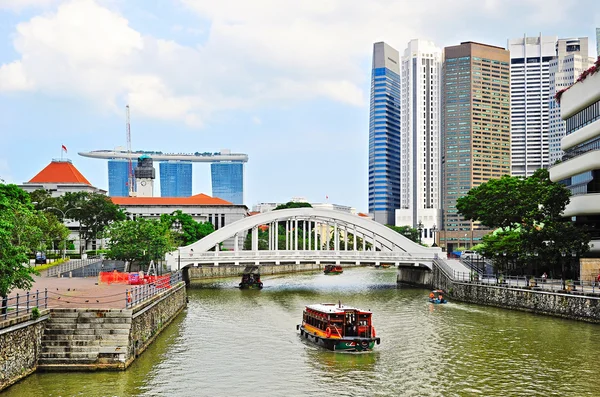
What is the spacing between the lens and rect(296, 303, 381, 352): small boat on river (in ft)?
106

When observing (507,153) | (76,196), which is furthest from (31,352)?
(507,153)

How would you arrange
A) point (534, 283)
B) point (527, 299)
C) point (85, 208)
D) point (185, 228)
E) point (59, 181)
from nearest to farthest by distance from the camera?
point (527, 299), point (534, 283), point (85, 208), point (185, 228), point (59, 181)

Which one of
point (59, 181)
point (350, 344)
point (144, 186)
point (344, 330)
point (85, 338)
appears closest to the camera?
point (85, 338)

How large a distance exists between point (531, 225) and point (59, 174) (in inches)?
3754

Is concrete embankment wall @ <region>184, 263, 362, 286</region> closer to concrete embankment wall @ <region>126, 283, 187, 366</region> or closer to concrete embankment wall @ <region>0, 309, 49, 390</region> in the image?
concrete embankment wall @ <region>126, 283, 187, 366</region>

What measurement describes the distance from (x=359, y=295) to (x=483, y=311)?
636 inches

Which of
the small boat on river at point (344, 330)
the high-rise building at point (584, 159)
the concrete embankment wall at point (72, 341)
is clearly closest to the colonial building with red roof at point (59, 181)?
the high-rise building at point (584, 159)

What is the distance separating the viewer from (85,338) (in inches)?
1027

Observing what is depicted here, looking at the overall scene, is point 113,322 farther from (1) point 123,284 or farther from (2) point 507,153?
(2) point 507,153

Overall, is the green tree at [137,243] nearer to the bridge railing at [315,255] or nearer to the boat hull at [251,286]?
the bridge railing at [315,255]

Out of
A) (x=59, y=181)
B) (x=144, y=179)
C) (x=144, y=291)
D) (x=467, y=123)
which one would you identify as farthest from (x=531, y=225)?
(x=467, y=123)

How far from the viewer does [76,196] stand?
86.1 m

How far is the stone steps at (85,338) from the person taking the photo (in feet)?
83.0

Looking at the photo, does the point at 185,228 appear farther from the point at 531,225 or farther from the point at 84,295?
the point at 84,295
